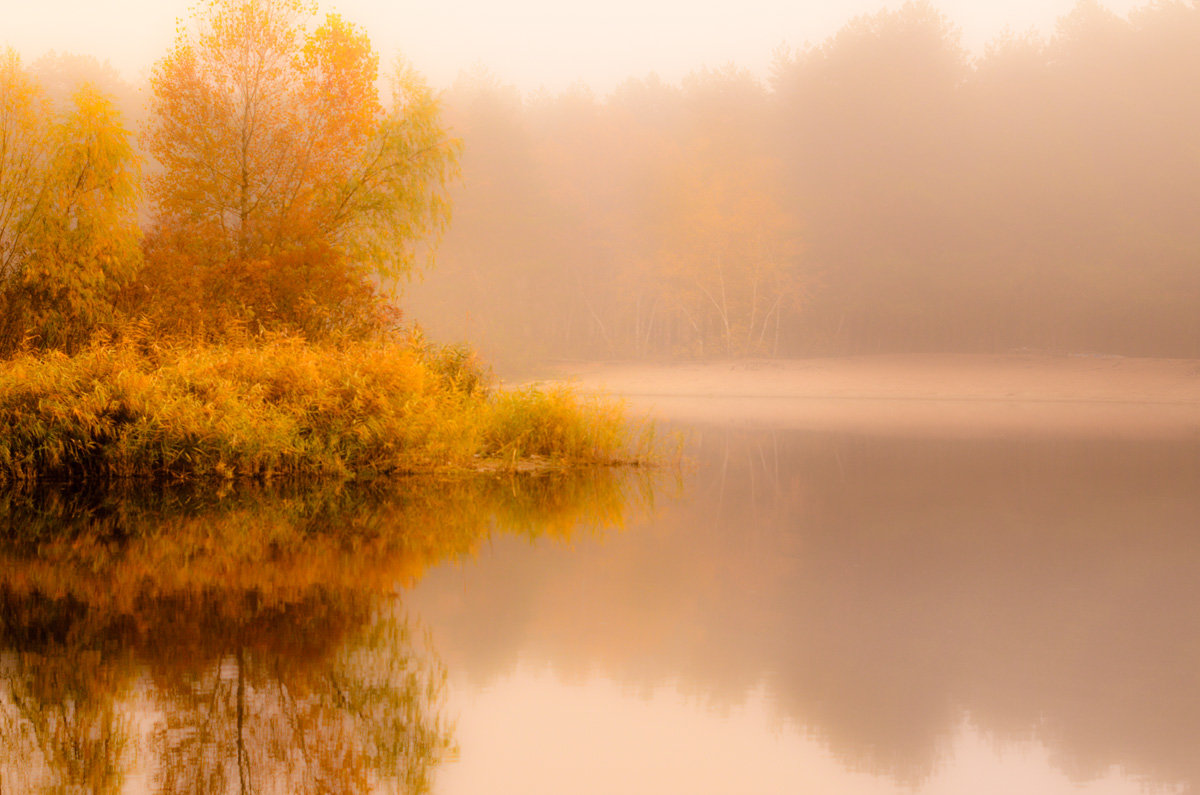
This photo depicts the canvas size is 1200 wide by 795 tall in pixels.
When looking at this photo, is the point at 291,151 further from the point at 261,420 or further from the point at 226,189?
the point at 261,420

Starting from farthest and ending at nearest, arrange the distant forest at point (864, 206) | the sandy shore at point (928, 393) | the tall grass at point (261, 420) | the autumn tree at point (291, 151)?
the distant forest at point (864, 206) < the sandy shore at point (928, 393) < the autumn tree at point (291, 151) < the tall grass at point (261, 420)

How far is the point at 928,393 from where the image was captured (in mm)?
45188

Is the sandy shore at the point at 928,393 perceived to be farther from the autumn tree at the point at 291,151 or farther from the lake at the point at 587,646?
the lake at the point at 587,646

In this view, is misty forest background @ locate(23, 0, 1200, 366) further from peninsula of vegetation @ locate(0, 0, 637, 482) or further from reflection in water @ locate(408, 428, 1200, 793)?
reflection in water @ locate(408, 428, 1200, 793)

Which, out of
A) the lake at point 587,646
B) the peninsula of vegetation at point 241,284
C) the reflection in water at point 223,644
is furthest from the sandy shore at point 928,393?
the reflection in water at point 223,644

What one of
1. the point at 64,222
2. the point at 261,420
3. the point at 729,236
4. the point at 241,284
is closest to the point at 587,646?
the point at 261,420

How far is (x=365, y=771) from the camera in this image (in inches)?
198

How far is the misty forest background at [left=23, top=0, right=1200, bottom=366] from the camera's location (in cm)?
5303

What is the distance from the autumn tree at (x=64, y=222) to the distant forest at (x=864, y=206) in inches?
1441

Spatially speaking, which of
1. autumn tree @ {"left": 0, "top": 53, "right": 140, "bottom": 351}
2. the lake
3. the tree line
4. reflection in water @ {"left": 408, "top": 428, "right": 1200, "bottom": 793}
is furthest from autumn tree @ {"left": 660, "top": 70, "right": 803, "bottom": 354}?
the lake

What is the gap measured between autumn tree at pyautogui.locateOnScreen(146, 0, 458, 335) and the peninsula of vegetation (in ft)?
0.14

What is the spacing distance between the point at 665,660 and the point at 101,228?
17.4m

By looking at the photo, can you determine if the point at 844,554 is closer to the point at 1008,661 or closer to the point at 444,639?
the point at 1008,661

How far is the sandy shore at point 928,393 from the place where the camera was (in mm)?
30417
